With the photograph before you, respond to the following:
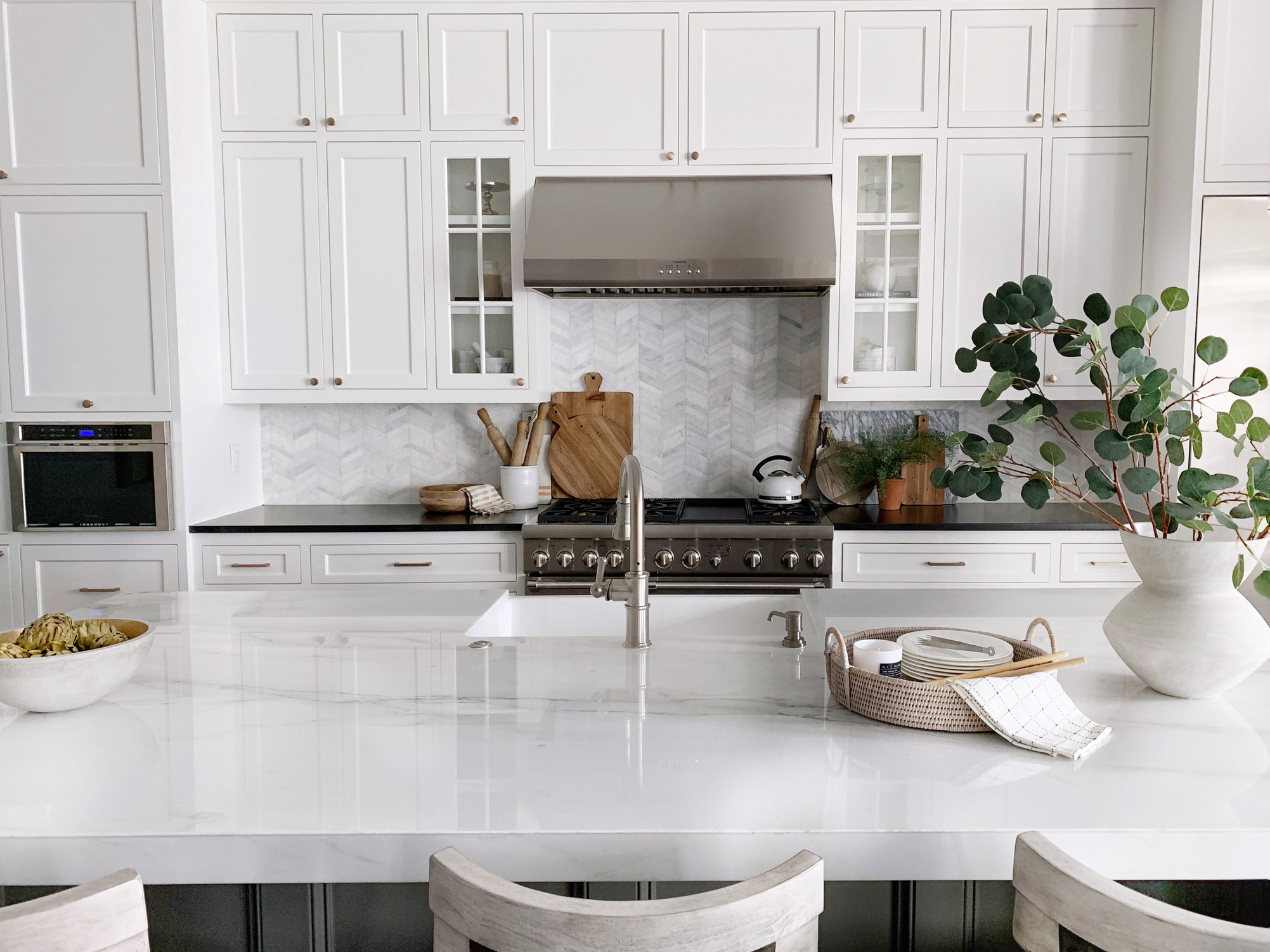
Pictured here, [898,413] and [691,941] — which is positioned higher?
[898,413]

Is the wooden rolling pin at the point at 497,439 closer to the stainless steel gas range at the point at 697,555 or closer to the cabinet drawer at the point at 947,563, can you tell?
the stainless steel gas range at the point at 697,555

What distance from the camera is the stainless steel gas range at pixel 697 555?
3.10 metres

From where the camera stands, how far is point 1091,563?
10.4 ft

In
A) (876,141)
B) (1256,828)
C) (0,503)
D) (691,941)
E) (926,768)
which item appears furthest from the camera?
(876,141)

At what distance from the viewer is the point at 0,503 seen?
3.06 m

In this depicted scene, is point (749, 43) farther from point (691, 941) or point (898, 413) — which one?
point (691, 941)

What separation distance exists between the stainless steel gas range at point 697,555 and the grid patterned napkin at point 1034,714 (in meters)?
1.82

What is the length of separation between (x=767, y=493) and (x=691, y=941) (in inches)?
108

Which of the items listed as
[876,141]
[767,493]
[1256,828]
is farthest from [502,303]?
[1256,828]

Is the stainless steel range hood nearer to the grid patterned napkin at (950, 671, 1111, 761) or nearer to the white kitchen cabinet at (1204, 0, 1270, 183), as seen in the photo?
the white kitchen cabinet at (1204, 0, 1270, 183)

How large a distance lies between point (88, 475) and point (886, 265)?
286 centimetres

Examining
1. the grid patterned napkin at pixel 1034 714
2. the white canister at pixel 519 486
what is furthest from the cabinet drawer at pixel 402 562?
the grid patterned napkin at pixel 1034 714

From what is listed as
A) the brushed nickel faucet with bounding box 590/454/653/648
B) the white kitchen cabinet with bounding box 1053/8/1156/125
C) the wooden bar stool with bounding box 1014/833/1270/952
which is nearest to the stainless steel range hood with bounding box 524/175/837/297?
the white kitchen cabinet with bounding box 1053/8/1156/125

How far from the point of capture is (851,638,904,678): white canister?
51.5 inches
